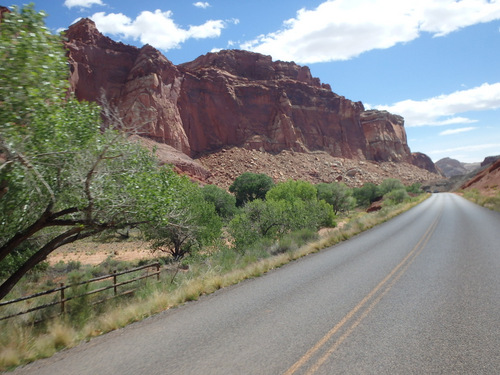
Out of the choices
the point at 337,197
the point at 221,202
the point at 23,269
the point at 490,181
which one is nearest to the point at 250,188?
the point at 337,197

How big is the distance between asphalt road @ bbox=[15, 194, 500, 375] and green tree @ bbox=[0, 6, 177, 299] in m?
2.68

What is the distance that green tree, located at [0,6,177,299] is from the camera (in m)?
5.19

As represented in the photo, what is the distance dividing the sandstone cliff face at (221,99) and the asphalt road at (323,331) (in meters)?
38.3

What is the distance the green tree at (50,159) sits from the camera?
5191 mm

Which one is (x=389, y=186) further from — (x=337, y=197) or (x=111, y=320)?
(x=111, y=320)

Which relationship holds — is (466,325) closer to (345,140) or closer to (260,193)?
(260,193)

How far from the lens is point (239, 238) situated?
64.6 ft

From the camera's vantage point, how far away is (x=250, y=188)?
189 ft

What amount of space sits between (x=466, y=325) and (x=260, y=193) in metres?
52.2

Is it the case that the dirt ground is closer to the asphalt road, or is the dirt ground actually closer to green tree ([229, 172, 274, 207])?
the asphalt road

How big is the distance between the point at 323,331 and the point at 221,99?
83999mm

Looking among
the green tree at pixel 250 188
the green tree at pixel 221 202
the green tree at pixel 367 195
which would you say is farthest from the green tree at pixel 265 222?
the green tree at pixel 367 195

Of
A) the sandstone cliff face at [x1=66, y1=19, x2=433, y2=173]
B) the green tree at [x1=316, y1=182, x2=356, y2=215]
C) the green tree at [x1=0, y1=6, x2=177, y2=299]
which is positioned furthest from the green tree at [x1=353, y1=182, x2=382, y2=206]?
the green tree at [x1=0, y1=6, x2=177, y2=299]

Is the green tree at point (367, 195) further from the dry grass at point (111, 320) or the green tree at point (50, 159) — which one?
the green tree at point (50, 159)
